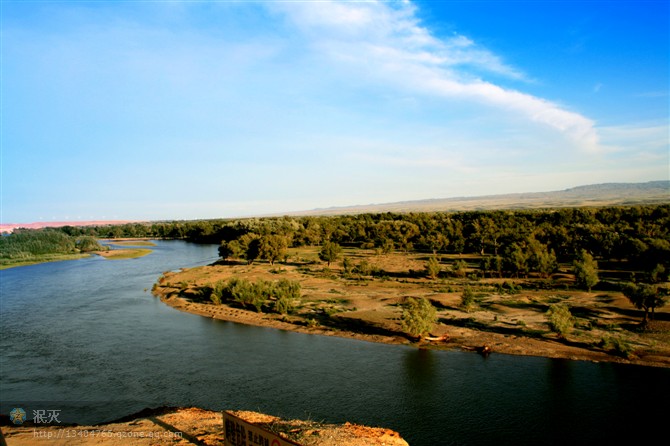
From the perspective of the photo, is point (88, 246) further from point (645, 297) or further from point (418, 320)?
point (645, 297)

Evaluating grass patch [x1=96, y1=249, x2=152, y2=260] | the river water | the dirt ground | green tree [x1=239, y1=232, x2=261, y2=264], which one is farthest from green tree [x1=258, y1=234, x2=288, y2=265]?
grass patch [x1=96, y1=249, x2=152, y2=260]

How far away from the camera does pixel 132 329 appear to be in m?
40.3

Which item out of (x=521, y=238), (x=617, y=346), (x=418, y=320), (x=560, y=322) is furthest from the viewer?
(x=521, y=238)

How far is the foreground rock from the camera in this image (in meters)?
16.3

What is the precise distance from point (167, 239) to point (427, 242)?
124 metres

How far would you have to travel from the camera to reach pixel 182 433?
58.1ft

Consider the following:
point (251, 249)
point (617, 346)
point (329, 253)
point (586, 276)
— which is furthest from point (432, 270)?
point (251, 249)

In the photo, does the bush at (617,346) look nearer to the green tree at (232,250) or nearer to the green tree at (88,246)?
the green tree at (232,250)

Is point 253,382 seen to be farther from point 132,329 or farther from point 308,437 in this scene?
point 132,329

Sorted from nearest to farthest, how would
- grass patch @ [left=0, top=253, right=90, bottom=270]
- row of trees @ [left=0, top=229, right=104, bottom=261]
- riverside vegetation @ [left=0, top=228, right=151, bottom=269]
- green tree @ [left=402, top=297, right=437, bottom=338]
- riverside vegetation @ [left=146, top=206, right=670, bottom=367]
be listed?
riverside vegetation @ [left=146, top=206, right=670, bottom=367], green tree @ [left=402, top=297, right=437, bottom=338], grass patch @ [left=0, top=253, right=90, bottom=270], riverside vegetation @ [left=0, top=228, right=151, bottom=269], row of trees @ [left=0, top=229, right=104, bottom=261]

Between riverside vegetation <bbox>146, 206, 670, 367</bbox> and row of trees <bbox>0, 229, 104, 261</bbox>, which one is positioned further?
row of trees <bbox>0, 229, 104, 261</bbox>

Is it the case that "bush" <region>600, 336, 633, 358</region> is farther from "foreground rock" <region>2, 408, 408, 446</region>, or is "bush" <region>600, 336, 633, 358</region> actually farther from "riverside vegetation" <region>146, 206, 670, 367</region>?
"foreground rock" <region>2, 408, 408, 446</region>

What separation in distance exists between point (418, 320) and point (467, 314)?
28.3ft

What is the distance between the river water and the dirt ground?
2173 mm
